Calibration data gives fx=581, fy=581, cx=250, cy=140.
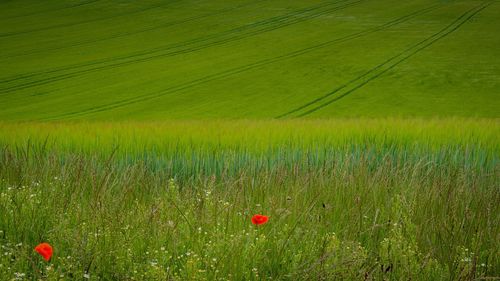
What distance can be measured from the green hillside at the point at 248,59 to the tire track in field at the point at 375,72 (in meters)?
0.05

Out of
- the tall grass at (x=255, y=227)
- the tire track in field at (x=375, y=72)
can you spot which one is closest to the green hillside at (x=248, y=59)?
the tire track in field at (x=375, y=72)

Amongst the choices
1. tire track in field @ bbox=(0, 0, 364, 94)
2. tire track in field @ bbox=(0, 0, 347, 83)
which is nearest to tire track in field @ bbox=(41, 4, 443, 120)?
tire track in field @ bbox=(0, 0, 364, 94)

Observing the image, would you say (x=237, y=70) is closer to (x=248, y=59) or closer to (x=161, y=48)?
(x=248, y=59)

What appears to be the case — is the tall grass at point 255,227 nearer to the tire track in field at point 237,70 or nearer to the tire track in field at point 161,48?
the tire track in field at point 237,70

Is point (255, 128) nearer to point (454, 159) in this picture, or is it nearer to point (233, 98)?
point (454, 159)

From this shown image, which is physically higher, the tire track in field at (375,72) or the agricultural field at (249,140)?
the agricultural field at (249,140)

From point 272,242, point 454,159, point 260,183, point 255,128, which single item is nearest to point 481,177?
point 454,159

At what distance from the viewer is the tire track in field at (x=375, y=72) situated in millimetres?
17109

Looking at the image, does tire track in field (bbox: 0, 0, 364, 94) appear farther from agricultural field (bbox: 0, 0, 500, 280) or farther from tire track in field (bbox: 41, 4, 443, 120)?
tire track in field (bbox: 41, 4, 443, 120)

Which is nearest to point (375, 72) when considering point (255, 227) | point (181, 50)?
point (181, 50)

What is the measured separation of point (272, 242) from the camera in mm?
3184

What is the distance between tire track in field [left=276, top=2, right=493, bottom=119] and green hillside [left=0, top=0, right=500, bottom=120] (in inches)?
1.8

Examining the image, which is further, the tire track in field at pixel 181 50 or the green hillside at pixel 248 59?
the tire track in field at pixel 181 50

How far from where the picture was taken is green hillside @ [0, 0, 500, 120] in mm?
17391
